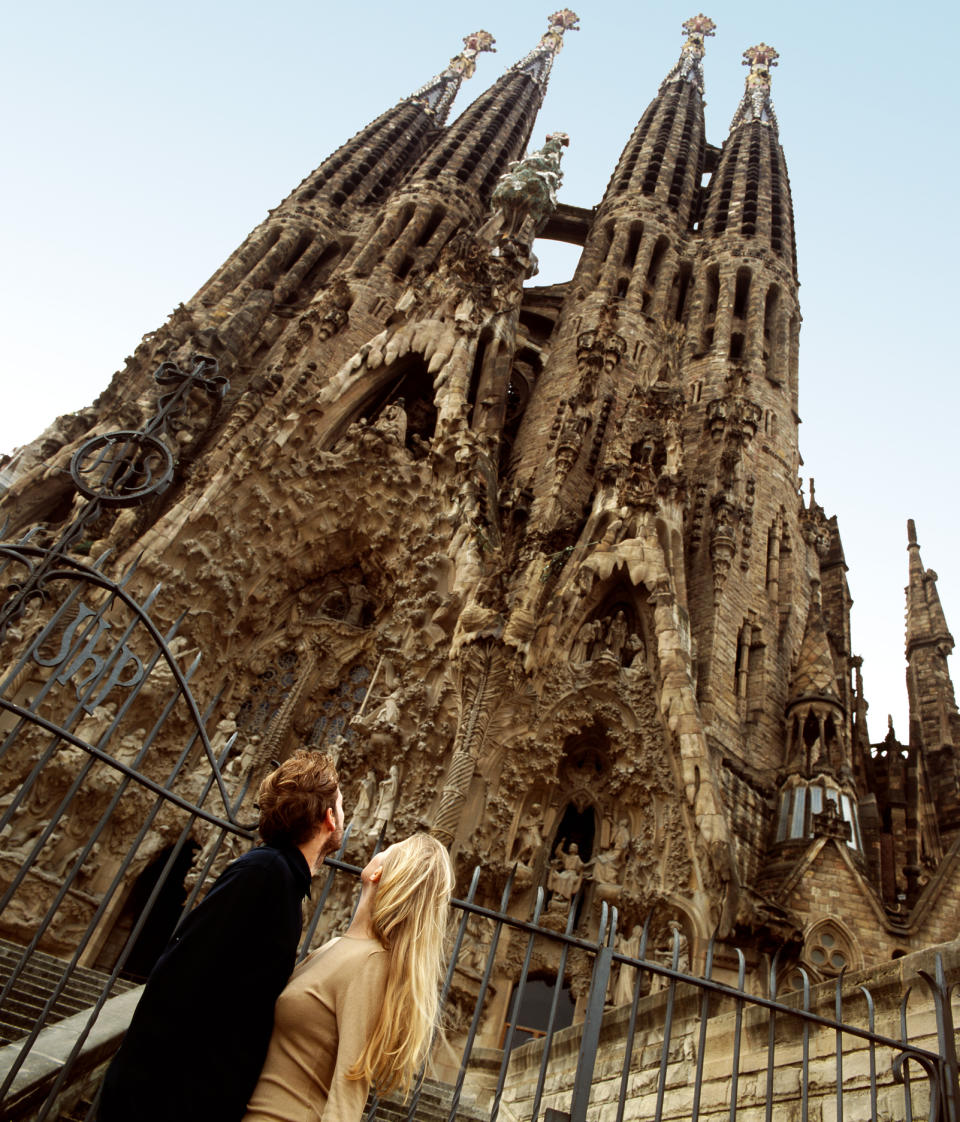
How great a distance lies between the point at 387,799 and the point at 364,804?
0.31 meters

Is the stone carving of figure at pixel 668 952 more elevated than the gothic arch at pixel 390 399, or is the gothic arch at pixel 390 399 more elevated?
the gothic arch at pixel 390 399

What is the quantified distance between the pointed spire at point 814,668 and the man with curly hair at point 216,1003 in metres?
12.0

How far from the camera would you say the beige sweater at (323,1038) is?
5.24ft

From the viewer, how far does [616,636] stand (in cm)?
1101

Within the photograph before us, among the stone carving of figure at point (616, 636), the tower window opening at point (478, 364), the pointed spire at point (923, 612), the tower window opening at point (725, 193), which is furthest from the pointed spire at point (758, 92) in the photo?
the stone carving of figure at point (616, 636)

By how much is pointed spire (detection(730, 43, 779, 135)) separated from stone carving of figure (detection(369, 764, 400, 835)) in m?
27.3

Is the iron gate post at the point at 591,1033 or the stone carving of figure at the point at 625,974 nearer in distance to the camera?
the iron gate post at the point at 591,1033

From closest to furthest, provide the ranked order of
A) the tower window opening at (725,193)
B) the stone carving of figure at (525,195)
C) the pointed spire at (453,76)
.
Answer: the stone carving of figure at (525,195), the tower window opening at (725,193), the pointed spire at (453,76)

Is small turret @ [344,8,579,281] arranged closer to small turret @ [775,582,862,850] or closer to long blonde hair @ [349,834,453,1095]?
small turret @ [775,582,862,850]

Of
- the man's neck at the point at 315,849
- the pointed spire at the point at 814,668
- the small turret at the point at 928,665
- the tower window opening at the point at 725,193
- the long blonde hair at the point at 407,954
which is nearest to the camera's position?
the long blonde hair at the point at 407,954

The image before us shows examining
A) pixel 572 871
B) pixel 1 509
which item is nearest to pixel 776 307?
pixel 572 871

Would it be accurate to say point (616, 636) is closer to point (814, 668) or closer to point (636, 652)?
point (636, 652)

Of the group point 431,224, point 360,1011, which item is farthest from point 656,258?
point 360,1011

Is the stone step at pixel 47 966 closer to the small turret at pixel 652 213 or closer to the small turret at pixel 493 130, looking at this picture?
the small turret at pixel 652 213
